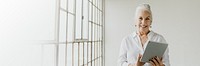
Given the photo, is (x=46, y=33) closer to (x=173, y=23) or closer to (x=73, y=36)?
(x=73, y=36)

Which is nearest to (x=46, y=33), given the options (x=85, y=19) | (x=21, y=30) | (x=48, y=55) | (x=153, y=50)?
(x=48, y=55)

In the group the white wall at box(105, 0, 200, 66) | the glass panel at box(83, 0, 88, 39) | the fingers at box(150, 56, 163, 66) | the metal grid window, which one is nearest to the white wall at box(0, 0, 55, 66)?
the metal grid window

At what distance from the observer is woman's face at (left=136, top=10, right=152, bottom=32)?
1683mm

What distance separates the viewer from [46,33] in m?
1.68

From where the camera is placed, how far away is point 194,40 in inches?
169

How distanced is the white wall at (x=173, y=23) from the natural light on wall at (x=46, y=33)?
63 cm

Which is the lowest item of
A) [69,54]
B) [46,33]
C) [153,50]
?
[69,54]

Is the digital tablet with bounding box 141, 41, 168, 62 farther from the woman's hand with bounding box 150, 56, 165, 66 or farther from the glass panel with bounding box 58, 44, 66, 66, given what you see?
the glass panel with bounding box 58, 44, 66, 66

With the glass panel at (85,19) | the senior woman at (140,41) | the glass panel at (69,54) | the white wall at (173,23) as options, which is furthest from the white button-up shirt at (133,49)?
the white wall at (173,23)

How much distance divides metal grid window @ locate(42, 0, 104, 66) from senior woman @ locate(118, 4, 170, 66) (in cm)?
56

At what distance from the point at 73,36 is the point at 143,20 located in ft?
3.35

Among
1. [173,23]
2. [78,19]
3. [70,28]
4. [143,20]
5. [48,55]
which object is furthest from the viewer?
[173,23]

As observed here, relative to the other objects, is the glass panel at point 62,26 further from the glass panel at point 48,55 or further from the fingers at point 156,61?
the fingers at point 156,61

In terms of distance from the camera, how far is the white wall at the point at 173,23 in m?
4.29
